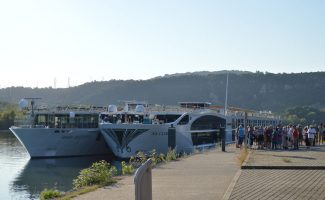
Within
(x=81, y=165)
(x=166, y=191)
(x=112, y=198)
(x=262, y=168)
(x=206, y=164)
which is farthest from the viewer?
(x=81, y=165)

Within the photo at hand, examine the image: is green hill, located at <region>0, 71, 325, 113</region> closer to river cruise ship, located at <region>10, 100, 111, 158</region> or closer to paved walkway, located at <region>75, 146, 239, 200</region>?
river cruise ship, located at <region>10, 100, 111, 158</region>

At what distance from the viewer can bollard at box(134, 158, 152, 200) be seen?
833cm

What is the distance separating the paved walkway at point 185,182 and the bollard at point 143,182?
16.7ft

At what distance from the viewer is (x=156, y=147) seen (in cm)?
4741

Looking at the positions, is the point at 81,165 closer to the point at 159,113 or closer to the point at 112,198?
the point at 159,113

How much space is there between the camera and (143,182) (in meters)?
8.52

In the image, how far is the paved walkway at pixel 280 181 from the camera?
13.6m

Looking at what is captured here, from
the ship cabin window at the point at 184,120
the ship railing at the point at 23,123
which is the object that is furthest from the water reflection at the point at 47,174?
the ship cabin window at the point at 184,120

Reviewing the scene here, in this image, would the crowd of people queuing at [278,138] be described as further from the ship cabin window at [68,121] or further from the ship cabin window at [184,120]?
the ship cabin window at [68,121]

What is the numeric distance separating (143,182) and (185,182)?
28.6ft

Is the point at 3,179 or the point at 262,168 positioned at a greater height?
the point at 262,168

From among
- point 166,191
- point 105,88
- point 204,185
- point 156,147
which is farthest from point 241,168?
point 105,88

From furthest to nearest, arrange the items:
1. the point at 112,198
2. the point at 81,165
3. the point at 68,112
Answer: the point at 68,112 < the point at 81,165 < the point at 112,198

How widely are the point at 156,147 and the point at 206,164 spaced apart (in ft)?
79.1
